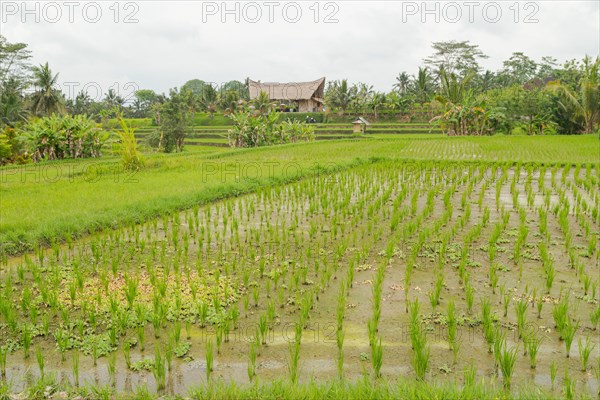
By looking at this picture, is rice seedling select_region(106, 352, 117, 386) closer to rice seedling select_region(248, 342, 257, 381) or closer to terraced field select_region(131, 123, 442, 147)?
rice seedling select_region(248, 342, 257, 381)

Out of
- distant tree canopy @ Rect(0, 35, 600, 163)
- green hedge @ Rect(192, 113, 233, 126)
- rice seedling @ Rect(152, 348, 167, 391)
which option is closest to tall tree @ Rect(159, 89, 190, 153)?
distant tree canopy @ Rect(0, 35, 600, 163)

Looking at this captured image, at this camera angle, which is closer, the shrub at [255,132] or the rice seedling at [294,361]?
the rice seedling at [294,361]

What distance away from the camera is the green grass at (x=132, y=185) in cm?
500

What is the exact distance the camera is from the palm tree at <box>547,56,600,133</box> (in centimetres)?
1888

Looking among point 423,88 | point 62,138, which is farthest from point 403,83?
point 62,138

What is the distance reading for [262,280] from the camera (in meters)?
3.75

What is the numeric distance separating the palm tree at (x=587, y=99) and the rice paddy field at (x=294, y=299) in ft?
48.3

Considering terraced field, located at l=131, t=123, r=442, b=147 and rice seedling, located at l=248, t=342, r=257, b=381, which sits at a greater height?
terraced field, located at l=131, t=123, r=442, b=147

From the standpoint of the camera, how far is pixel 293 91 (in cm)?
3988

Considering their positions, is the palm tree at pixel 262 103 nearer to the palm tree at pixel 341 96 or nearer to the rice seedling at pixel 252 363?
the palm tree at pixel 341 96

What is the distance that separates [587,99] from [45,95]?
951 inches

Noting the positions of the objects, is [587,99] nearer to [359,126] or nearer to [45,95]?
[359,126]

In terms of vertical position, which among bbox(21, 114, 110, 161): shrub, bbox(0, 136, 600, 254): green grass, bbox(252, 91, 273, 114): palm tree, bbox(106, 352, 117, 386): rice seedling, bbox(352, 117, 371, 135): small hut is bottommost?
bbox(106, 352, 117, 386): rice seedling

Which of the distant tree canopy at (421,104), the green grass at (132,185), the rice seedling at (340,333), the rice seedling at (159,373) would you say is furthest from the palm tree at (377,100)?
the rice seedling at (159,373)
